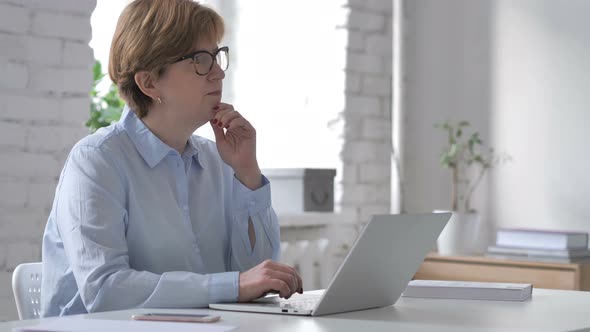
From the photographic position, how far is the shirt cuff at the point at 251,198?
212 cm

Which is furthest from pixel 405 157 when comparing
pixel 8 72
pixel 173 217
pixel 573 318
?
pixel 573 318

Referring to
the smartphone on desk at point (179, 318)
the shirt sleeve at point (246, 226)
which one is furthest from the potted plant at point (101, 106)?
the smartphone on desk at point (179, 318)

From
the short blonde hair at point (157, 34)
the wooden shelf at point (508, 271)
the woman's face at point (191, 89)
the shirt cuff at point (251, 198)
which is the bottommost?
the wooden shelf at point (508, 271)

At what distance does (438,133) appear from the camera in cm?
412

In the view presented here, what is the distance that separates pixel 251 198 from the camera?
2.12m

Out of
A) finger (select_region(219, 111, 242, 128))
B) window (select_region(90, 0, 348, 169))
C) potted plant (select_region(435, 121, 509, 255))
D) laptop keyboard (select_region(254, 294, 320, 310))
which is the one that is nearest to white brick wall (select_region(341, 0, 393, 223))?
window (select_region(90, 0, 348, 169))

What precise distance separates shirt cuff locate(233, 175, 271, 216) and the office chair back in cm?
45

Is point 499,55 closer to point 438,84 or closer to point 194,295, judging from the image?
point 438,84

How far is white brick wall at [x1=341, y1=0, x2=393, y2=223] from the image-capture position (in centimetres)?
390

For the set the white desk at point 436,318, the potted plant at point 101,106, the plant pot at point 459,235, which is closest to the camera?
the white desk at point 436,318

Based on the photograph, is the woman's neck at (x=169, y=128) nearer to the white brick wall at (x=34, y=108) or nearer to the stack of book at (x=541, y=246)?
the white brick wall at (x=34, y=108)

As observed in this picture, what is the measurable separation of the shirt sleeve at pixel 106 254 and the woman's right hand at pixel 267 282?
2cm

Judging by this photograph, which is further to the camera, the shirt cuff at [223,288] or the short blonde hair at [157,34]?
the short blonde hair at [157,34]

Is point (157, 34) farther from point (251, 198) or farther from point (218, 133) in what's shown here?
point (251, 198)
